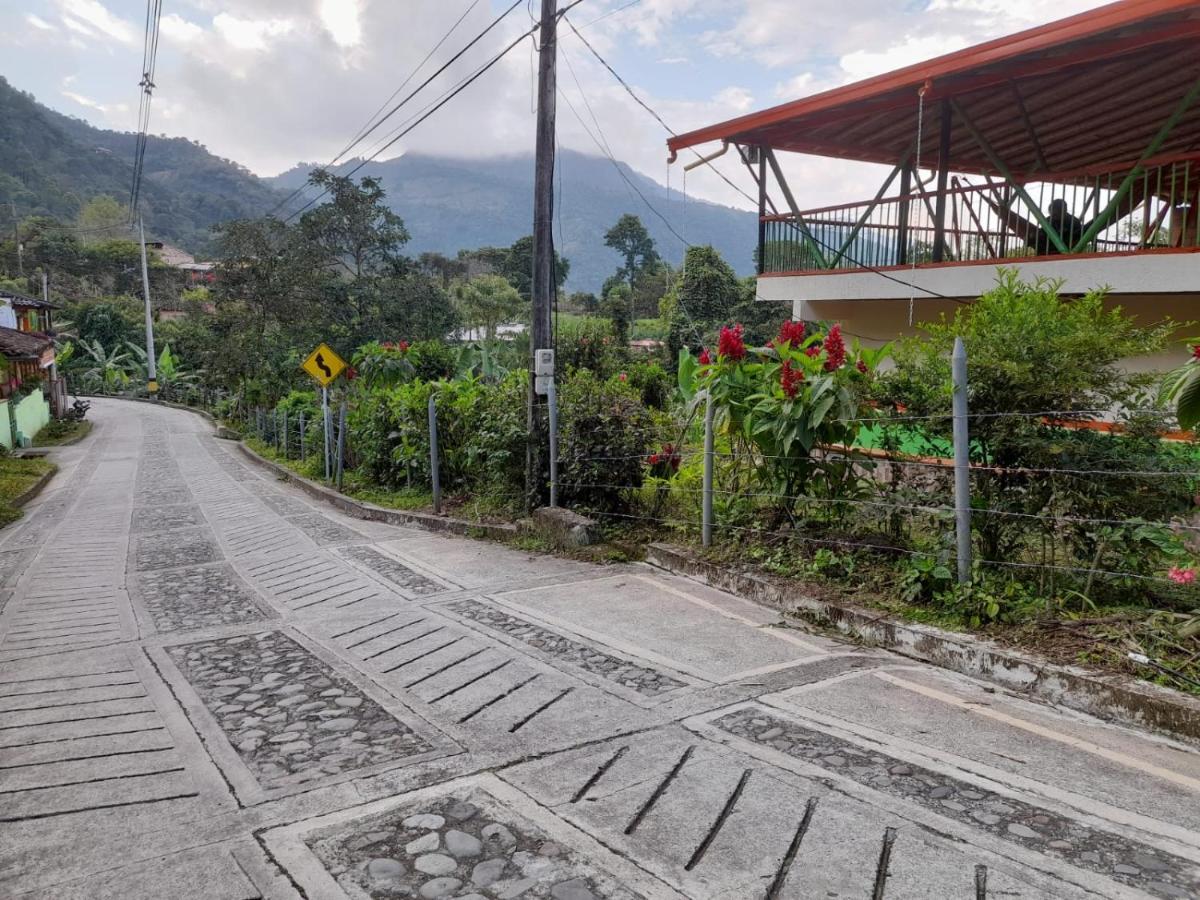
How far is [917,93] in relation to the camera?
32.1 feet

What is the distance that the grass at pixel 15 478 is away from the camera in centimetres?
1467

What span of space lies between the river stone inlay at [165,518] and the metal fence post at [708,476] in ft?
27.1

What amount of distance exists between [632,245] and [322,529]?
60952mm

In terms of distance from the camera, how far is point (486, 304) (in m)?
48.0

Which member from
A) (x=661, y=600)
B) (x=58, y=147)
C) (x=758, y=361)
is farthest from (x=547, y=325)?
(x=58, y=147)

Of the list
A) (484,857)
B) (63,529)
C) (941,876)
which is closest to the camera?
(941,876)

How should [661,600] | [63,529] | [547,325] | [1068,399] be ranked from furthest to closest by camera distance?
[63,529], [547,325], [661,600], [1068,399]

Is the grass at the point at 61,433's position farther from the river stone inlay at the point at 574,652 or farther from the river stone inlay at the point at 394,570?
the river stone inlay at the point at 574,652

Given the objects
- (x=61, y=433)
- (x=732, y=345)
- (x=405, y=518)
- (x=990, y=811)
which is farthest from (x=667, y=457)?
(x=61, y=433)

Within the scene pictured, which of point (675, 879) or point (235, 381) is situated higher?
point (235, 381)

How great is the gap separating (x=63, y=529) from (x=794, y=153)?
1263 cm

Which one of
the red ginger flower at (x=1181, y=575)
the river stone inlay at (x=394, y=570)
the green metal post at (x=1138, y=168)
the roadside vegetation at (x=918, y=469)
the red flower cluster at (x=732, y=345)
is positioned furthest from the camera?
the green metal post at (x=1138, y=168)

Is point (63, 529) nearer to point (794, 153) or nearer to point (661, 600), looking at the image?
point (661, 600)

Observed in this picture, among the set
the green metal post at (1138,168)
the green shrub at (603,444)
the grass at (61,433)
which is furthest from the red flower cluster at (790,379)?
the grass at (61,433)
